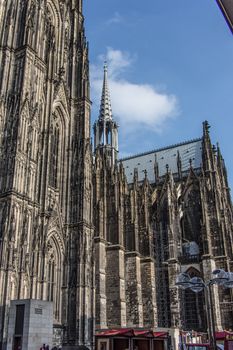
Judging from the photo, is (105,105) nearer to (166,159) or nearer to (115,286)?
(166,159)

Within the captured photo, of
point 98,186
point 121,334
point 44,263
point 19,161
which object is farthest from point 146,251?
point 121,334

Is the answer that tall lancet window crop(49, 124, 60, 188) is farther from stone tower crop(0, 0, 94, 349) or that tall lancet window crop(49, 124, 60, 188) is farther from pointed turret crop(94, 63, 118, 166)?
pointed turret crop(94, 63, 118, 166)

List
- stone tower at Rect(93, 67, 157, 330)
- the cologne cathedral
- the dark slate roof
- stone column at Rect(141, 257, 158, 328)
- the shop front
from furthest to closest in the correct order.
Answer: the dark slate roof
stone column at Rect(141, 257, 158, 328)
stone tower at Rect(93, 67, 157, 330)
the cologne cathedral
the shop front

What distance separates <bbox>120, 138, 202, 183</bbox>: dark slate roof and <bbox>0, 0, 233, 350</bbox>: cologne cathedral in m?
4.55

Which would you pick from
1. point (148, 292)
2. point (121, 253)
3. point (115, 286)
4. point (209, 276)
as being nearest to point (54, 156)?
point (121, 253)

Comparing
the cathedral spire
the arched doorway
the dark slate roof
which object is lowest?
the arched doorway

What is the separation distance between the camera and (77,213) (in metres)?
27.7

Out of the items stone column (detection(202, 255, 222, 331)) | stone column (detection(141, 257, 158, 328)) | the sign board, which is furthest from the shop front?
stone column (detection(202, 255, 222, 331))

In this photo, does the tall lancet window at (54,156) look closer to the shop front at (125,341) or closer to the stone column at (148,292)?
the stone column at (148,292)

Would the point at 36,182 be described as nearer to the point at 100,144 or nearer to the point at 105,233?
the point at 105,233

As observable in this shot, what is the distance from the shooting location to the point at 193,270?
35.4 meters

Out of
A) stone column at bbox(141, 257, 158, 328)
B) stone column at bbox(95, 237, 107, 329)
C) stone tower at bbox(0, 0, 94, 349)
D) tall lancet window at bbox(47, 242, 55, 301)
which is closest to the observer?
stone tower at bbox(0, 0, 94, 349)

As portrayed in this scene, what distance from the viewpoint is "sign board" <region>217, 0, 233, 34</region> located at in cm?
623

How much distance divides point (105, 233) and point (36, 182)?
373 inches
